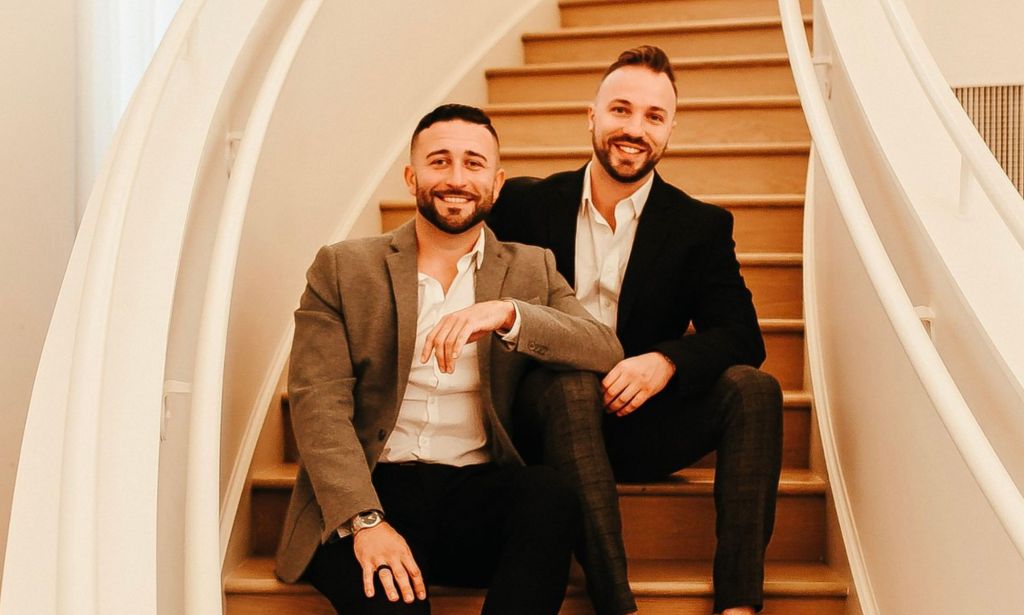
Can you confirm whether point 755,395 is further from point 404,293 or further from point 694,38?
point 694,38

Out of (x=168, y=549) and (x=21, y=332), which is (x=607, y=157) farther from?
(x=21, y=332)

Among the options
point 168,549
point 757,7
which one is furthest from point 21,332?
point 757,7

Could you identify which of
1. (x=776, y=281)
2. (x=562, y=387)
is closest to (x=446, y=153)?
(x=562, y=387)

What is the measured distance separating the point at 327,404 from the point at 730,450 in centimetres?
71

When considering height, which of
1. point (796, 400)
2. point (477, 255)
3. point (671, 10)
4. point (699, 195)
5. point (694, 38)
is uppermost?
point (671, 10)

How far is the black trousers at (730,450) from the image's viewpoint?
1.94 meters

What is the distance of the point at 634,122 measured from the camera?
233cm

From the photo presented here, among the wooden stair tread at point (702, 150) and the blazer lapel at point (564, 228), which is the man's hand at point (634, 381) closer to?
the blazer lapel at point (564, 228)

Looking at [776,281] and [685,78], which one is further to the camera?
[685,78]

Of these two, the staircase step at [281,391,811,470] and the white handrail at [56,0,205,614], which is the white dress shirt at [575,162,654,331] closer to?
the staircase step at [281,391,811,470]

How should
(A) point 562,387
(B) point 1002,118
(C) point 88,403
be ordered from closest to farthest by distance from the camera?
(C) point 88,403 < (A) point 562,387 < (B) point 1002,118

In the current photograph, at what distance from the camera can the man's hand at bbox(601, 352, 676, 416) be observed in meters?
2.06

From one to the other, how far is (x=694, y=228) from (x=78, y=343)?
1.28 meters

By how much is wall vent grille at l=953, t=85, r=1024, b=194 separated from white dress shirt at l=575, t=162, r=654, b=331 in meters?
1.52
